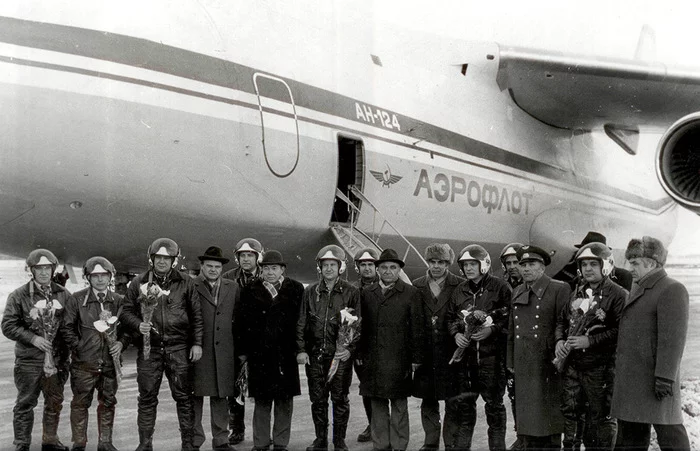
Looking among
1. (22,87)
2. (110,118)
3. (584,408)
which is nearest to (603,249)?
(584,408)

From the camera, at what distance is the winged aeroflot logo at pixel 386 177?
8.34 meters

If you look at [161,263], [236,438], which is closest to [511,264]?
[236,438]

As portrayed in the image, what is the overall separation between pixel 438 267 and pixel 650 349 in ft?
5.86

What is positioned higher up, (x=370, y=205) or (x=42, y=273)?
(x=370, y=205)

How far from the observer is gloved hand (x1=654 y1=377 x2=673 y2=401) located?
4.32 m

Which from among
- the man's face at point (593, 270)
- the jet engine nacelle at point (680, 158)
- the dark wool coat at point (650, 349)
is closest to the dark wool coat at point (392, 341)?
the man's face at point (593, 270)

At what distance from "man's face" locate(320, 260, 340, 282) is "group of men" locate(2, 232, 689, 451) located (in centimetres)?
2

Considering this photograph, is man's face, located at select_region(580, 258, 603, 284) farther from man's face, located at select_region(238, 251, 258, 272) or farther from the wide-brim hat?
man's face, located at select_region(238, 251, 258, 272)

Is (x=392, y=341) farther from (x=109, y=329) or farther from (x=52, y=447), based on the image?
(x=52, y=447)

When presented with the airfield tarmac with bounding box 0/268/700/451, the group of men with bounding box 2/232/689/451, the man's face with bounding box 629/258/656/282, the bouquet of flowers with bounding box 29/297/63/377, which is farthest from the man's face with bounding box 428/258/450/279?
the bouquet of flowers with bounding box 29/297/63/377

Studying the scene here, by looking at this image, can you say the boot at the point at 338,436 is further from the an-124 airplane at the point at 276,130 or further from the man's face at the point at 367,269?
the an-124 airplane at the point at 276,130

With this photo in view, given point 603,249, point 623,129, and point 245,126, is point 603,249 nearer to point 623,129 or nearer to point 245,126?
point 245,126

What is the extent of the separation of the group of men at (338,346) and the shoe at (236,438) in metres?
0.27

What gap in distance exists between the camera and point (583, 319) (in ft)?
16.4
